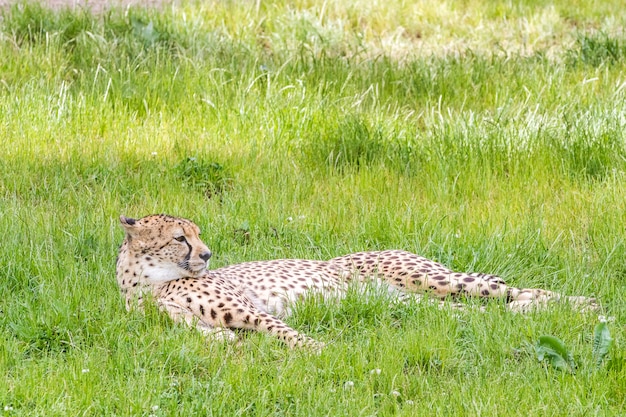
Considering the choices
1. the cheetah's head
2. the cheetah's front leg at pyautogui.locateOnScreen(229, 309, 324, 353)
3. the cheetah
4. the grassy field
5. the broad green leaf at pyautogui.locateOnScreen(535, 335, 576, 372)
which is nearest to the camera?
the grassy field

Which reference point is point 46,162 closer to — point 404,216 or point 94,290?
point 94,290

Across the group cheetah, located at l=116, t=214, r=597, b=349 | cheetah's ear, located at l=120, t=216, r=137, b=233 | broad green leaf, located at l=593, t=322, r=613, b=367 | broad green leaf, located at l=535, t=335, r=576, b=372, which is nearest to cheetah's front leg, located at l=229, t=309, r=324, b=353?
cheetah, located at l=116, t=214, r=597, b=349

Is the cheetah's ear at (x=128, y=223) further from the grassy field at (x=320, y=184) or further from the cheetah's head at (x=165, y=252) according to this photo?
the grassy field at (x=320, y=184)

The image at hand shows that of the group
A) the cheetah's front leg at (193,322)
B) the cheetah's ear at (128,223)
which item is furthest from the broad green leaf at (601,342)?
the cheetah's ear at (128,223)

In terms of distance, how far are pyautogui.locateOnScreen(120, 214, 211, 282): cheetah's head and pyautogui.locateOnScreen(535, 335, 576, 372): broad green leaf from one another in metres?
1.72

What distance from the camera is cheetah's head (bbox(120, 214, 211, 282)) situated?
5117 millimetres

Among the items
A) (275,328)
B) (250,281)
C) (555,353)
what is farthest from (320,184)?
(555,353)

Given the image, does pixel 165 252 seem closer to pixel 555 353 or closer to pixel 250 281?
pixel 250 281

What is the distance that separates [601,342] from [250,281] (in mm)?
1805

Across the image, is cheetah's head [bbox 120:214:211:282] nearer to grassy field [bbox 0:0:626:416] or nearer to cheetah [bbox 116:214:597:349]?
cheetah [bbox 116:214:597:349]

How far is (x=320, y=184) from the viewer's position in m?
6.97

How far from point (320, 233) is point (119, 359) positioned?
2.14 metres

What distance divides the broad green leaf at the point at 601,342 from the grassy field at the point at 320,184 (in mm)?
66

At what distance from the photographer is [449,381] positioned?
14.4 ft
